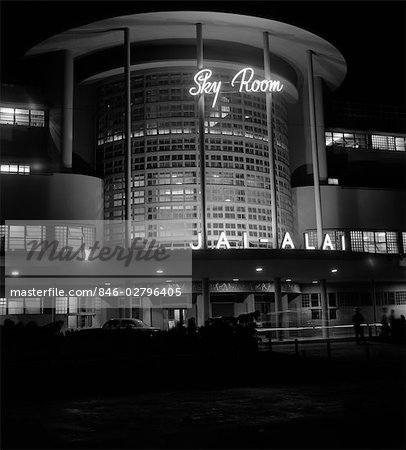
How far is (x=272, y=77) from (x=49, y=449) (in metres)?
33.6

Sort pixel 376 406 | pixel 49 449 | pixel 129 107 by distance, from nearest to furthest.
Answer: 1. pixel 49 449
2. pixel 376 406
3. pixel 129 107

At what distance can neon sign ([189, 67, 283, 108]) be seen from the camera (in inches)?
1404

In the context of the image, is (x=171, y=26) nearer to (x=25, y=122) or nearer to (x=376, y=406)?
(x=25, y=122)

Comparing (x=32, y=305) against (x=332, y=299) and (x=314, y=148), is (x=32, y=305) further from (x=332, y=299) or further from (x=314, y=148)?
(x=314, y=148)

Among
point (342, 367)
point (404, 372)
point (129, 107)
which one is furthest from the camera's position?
point (129, 107)

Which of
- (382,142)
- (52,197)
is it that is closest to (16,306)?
(52,197)

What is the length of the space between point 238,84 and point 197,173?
20.4 ft

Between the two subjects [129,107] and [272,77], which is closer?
[129,107]

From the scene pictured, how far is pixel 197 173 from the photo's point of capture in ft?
117

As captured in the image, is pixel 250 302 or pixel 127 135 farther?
pixel 250 302

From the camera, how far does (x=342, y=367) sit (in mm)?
19297

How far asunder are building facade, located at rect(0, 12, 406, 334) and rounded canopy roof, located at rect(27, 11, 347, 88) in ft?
0.39

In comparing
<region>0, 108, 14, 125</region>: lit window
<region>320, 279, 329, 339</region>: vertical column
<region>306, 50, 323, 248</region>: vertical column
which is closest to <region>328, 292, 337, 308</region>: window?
<region>320, 279, 329, 339</region>: vertical column

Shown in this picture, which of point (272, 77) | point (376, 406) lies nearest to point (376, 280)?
point (272, 77)
